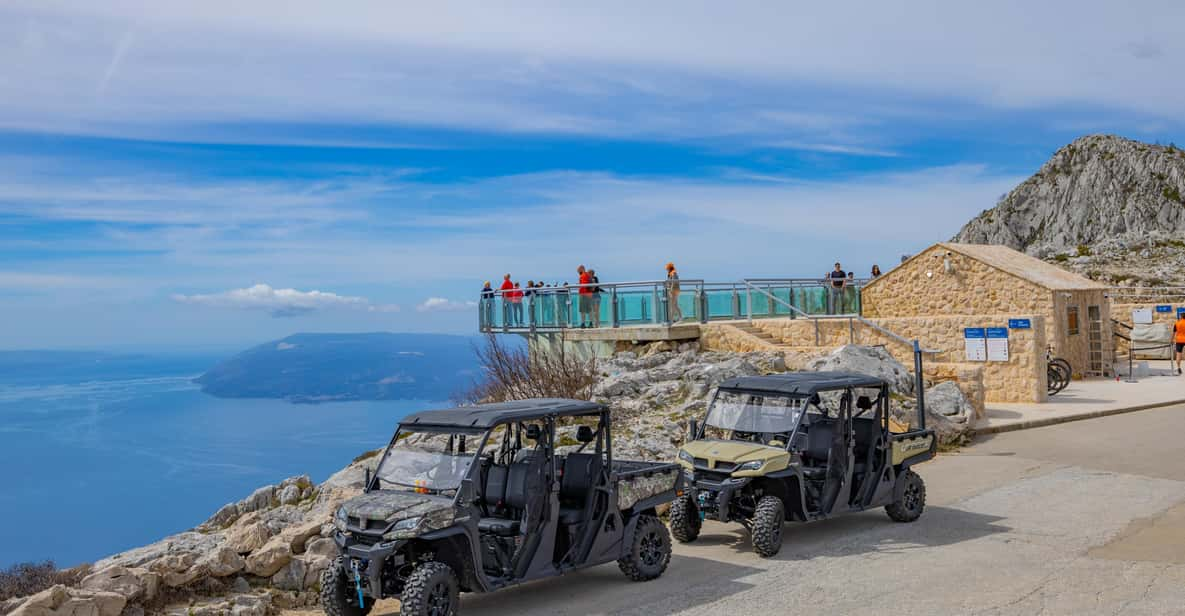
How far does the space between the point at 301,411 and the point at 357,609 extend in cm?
10226

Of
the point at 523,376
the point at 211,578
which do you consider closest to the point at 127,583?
the point at 211,578

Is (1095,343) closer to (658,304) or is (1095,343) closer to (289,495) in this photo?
(658,304)

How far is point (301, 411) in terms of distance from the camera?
105m

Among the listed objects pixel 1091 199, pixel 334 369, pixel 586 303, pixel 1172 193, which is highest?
pixel 1091 199

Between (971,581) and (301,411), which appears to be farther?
(301,411)

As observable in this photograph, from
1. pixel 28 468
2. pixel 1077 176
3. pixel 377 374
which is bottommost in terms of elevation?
pixel 28 468

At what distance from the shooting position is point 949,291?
103 feet

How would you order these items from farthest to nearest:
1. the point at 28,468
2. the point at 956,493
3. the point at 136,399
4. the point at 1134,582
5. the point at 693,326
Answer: the point at 136,399 < the point at 28,468 < the point at 693,326 < the point at 956,493 < the point at 1134,582

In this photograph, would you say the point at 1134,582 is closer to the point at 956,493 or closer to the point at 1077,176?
the point at 956,493

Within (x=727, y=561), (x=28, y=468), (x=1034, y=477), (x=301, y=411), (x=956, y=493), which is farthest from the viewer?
(x=301, y=411)

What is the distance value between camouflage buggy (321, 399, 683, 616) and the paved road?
0.53m

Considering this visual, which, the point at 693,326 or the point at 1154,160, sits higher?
the point at 1154,160

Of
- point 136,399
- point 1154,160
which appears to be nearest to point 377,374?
point 136,399

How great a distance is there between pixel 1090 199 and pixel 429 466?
131 metres
